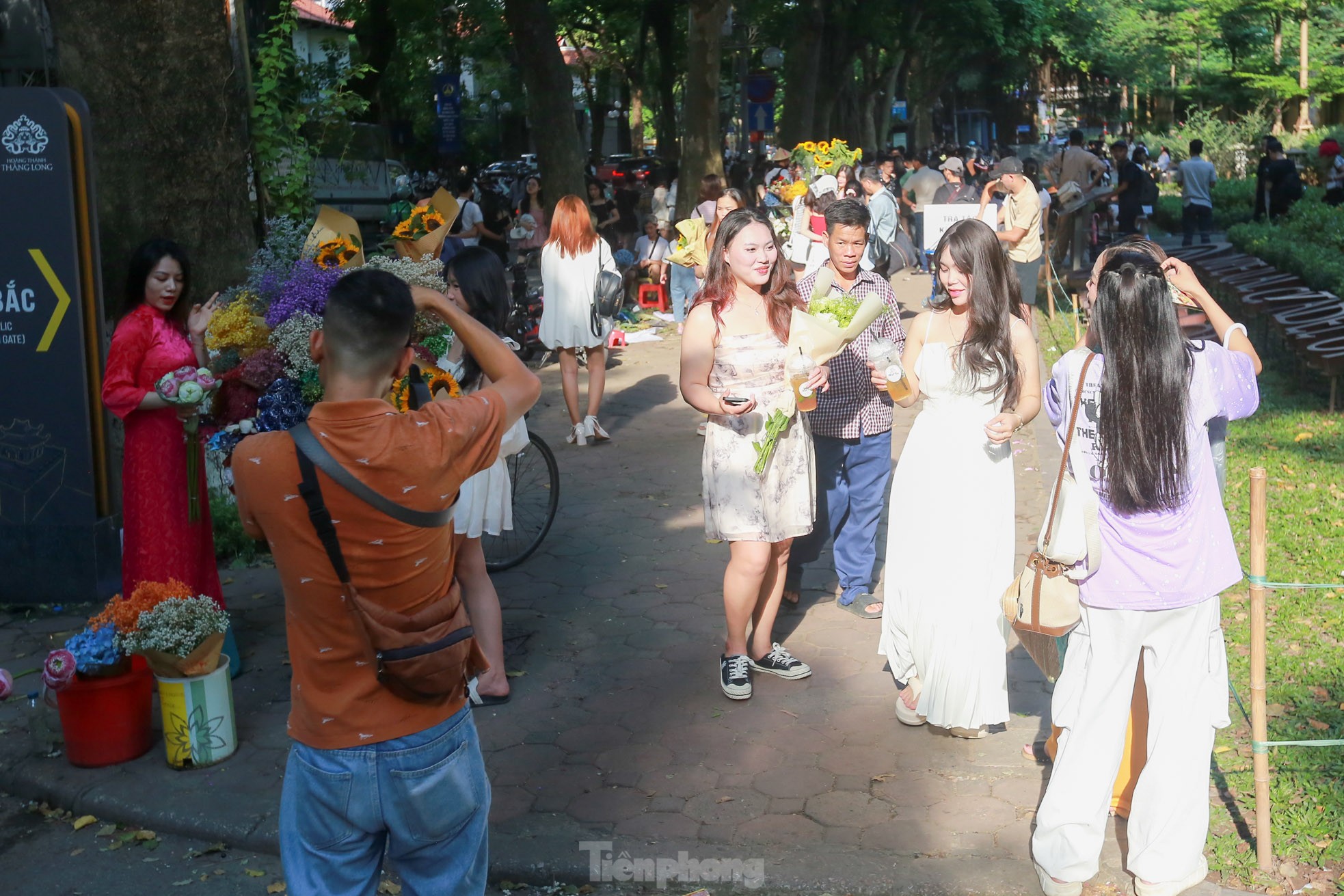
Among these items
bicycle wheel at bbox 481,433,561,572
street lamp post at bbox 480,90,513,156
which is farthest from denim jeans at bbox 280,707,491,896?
street lamp post at bbox 480,90,513,156

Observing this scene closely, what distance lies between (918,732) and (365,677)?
9.46 ft

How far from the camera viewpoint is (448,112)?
104 feet

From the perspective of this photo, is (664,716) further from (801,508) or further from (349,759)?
(349,759)

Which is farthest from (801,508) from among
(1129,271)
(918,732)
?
(1129,271)

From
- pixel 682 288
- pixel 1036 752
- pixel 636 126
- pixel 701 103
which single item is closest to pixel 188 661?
pixel 1036 752

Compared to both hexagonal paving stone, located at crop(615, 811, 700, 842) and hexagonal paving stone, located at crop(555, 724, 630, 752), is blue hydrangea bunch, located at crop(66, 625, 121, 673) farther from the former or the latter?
hexagonal paving stone, located at crop(615, 811, 700, 842)

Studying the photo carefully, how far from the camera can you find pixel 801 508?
5.27 m

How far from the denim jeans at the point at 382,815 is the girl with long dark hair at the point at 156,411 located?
2.85 meters

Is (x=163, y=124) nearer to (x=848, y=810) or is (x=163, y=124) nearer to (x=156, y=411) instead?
(x=156, y=411)

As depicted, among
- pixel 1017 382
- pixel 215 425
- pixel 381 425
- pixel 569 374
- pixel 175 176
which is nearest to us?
pixel 381 425

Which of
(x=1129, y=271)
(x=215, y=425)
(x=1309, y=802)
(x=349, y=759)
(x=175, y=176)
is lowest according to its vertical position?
(x=1309, y=802)

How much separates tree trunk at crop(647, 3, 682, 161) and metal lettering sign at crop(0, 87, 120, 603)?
78.9 feet

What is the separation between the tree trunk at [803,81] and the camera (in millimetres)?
27297

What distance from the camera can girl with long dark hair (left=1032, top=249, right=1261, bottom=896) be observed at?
11.9 feet
